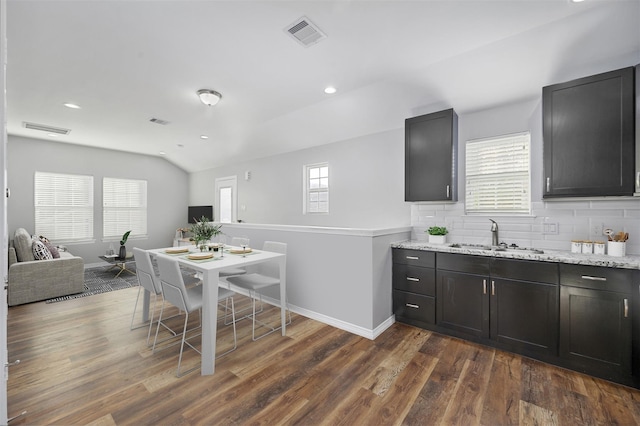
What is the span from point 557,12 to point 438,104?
4.43 ft

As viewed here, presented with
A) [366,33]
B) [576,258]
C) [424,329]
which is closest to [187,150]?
[366,33]

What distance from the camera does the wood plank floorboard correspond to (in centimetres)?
176

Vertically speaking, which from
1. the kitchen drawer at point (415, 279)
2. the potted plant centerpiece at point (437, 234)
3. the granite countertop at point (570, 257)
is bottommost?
the kitchen drawer at point (415, 279)

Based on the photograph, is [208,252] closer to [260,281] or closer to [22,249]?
[260,281]

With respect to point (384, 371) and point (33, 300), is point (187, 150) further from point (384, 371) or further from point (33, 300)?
point (384, 371)

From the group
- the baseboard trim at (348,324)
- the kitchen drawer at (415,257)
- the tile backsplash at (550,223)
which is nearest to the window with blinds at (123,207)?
the baseboard trim at (348,324)

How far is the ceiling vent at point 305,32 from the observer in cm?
217

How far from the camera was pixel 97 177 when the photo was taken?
6375 millimetres

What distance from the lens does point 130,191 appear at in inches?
271

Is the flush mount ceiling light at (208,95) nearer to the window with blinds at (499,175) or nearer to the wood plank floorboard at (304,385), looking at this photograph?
the wood plank floorboard at (304,385)

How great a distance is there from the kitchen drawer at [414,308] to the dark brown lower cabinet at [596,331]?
1.05 m

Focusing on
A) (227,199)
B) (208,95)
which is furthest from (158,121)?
(227,199)

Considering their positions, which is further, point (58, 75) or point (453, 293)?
point (58, 75)

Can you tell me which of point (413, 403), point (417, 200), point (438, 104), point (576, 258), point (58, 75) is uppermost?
point (58, 75)
